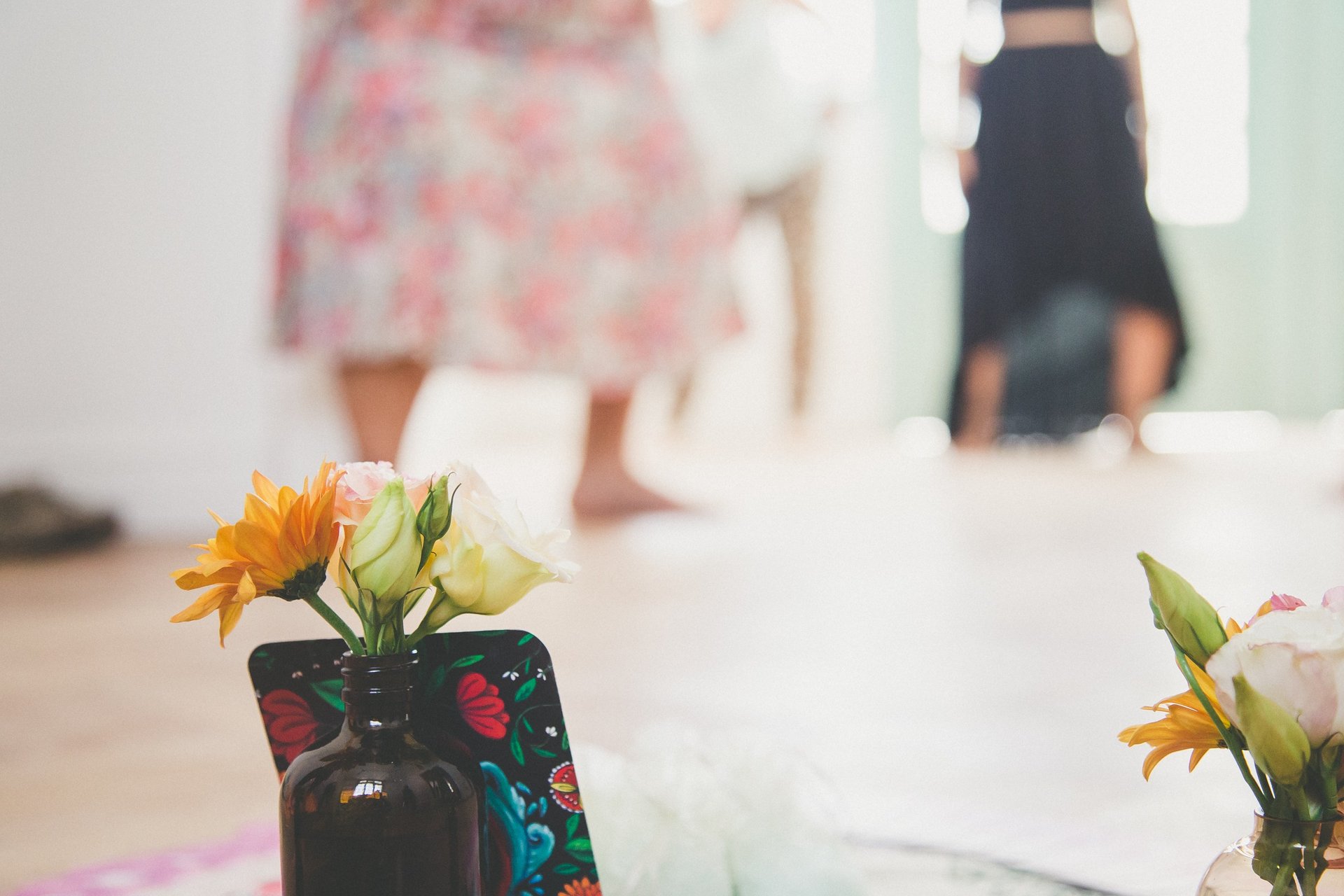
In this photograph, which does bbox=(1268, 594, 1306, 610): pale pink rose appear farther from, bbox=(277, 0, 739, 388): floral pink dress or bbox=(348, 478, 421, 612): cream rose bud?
bbox=(277, 0, 739, 388): floral pink dress

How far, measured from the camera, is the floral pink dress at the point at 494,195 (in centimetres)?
165

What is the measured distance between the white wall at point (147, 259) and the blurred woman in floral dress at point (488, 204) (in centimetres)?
29

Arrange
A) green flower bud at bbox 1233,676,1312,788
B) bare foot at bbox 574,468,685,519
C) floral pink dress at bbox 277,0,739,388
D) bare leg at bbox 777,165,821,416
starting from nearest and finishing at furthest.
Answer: green flower bud at bbox 1233,676,1312,788, floral pink dress at bbox 277,0,739,388, bare foot at bbox 574,468,685,519, bare leg at bbox 777,165,821,416

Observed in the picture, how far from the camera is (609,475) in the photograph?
1.94 metres

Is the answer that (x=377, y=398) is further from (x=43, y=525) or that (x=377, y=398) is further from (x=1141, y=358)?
(x=1141, y=358)

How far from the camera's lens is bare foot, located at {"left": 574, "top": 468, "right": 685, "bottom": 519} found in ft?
6.29

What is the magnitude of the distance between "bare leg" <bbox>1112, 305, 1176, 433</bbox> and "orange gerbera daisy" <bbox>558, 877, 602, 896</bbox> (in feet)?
10.2

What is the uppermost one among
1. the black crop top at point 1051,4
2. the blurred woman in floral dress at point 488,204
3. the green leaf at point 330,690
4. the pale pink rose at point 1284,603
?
the black crop top at point 1051,4

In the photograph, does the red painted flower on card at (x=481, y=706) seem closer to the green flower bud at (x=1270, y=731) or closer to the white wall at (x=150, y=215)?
the green flower bud at (x=1270, y=731)

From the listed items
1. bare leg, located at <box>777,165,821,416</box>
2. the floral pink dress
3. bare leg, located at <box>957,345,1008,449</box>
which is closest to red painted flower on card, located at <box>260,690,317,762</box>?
the floral pink dress

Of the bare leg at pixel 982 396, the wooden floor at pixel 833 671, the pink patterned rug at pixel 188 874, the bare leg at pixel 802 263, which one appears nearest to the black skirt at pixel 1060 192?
the bare leg at pixel 982 396

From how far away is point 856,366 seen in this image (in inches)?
187

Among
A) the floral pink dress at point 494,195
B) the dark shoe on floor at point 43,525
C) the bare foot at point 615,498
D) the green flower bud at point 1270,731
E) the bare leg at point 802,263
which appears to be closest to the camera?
the green flower bud at point 1270,731

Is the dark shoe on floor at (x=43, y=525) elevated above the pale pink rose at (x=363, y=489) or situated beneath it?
situated beneath
